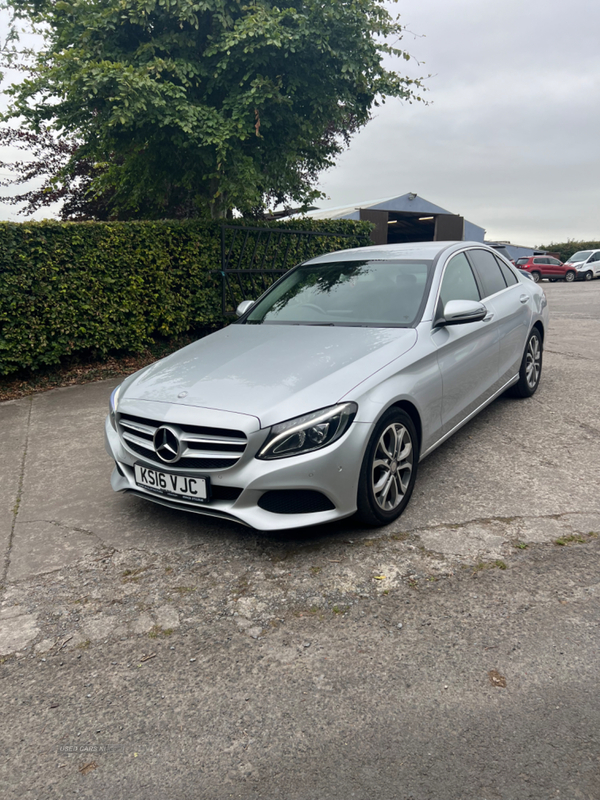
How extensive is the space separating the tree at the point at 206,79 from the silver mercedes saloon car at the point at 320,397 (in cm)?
517

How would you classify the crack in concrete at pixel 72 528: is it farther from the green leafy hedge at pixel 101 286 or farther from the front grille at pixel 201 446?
the green leafy hedge at pixel 101 286

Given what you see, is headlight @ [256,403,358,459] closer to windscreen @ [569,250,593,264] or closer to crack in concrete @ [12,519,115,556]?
crack in concrete @ [12,519,115,556]

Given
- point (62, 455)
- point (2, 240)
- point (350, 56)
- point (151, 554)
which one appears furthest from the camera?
point (350, 56)

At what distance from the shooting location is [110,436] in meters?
3.70

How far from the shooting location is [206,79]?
952cm

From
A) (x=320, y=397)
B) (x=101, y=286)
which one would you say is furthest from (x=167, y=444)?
(x=101, y=286)

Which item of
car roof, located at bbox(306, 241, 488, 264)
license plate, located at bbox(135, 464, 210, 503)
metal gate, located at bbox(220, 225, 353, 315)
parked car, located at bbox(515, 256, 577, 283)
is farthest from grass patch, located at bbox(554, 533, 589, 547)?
parked car, located at bbox(515, 256, 577, 283)

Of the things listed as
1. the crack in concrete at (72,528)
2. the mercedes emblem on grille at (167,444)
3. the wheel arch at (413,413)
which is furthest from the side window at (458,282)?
the crack in concrete at (72,528)

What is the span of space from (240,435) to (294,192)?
1007 centimetres

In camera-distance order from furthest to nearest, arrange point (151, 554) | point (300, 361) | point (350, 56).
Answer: point (350, 56) → point (300, 361) → point (151, 554)

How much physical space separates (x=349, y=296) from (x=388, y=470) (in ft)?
5.22

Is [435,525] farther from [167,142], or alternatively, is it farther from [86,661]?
[167,142]

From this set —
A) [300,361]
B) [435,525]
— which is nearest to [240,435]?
[300,361]

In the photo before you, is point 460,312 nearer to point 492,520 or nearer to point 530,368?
point 492,520
